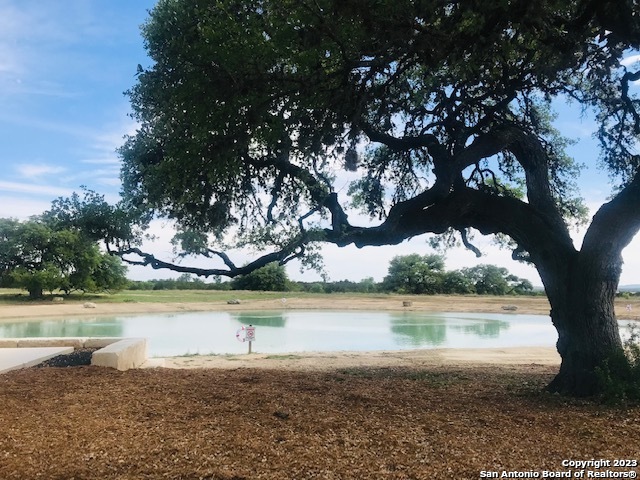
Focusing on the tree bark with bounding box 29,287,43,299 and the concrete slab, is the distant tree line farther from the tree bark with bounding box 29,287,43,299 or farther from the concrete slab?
the concrete slab

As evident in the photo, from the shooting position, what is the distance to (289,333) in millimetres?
27656

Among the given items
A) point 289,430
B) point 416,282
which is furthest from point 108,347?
point 416,282

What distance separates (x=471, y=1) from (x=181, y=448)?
211 inches

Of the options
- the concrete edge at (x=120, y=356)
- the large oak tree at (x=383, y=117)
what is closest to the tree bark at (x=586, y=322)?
the large oak tree at (x=383, y=117)

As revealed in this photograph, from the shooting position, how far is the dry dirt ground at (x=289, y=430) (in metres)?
3.55

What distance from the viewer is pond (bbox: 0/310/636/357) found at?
847 inches

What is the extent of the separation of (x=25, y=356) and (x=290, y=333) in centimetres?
1928

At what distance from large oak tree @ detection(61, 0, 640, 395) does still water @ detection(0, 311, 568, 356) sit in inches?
443

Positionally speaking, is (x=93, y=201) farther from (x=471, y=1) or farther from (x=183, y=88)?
(x=471, y=1)

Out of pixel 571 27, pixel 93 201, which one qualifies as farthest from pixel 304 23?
pixel 93 201

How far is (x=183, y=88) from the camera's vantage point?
705cm

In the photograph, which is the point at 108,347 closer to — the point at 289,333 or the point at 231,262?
the point at 231,262

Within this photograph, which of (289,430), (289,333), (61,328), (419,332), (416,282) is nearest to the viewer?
(289,430)

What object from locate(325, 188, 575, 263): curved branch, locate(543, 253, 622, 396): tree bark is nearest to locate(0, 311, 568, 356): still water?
locate(325, 188, 575, 263): curved branch
